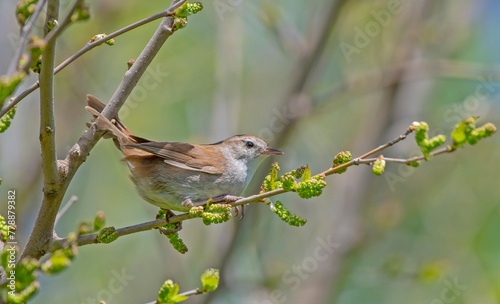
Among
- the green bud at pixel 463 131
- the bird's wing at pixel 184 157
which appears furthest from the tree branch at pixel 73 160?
the bird's wing at pixel 184 157

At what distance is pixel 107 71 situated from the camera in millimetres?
9133

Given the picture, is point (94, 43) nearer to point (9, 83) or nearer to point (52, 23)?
point (52, 23)

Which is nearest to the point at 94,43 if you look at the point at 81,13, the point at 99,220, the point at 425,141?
the point at 81,13

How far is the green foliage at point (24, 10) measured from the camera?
2086mm

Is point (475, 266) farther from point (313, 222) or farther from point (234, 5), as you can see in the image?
point (234, 5)

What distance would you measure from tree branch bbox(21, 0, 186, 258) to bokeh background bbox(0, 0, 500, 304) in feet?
11.3

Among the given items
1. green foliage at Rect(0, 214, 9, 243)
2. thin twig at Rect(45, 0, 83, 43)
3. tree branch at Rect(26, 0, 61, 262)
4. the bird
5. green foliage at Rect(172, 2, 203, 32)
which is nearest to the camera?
thin twig at Rect(45, 0, 83, 43)

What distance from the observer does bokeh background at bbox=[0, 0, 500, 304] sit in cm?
666

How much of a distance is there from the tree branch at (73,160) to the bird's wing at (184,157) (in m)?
1.33

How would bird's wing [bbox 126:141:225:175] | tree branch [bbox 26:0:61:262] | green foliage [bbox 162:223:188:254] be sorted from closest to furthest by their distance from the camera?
tree branch [bbox 26:0:61:262] → green foliage [bbox 162:223:188:254] → bird's wing [bbox 126:141:225:175]

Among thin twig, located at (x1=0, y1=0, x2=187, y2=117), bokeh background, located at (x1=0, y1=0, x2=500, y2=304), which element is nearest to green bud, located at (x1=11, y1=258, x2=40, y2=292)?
thin twig, located at (x1=0, y1=0, x2=187, y2=117)

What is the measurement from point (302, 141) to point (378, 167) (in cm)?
591

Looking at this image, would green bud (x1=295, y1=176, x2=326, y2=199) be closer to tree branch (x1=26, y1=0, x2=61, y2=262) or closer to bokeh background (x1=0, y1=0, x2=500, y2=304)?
tree branch (x1=26, y1=0, x2=61, y2=262)


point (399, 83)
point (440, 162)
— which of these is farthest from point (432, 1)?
point (440, 162)
